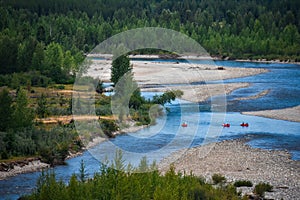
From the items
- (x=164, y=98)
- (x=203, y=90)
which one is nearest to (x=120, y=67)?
(x=164, y=98)

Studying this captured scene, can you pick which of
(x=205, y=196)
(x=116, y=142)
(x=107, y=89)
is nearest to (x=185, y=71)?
(x=107, y=89)

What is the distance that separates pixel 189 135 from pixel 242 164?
960 centimetres

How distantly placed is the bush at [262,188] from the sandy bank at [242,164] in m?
0.33

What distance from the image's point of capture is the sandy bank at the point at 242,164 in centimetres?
3228

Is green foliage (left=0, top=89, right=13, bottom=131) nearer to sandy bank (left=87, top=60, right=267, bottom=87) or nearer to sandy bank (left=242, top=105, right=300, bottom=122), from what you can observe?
sandy bank (left=242, top=105, right=300, bottom=122)

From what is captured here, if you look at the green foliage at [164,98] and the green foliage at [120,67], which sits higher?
the green foliage at [120,67]

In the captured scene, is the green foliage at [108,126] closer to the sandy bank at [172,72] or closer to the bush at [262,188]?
the bush at [262,188]

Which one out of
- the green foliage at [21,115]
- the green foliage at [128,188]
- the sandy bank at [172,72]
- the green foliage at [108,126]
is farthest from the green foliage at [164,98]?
the green foliage at [128,188]

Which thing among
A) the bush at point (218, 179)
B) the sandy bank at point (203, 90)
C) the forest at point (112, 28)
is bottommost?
the bush at point (218, 179)

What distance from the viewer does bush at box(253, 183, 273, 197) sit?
28.8 metres

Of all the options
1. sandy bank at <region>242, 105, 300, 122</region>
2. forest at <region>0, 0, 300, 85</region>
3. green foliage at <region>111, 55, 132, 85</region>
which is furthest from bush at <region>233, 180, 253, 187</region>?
forest at <region>0, 0, 300, 85</region>

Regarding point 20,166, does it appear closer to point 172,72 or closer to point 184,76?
point 184,76

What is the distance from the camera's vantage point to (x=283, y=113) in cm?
5597

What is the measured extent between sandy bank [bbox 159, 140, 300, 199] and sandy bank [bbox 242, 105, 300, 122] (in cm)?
1141
